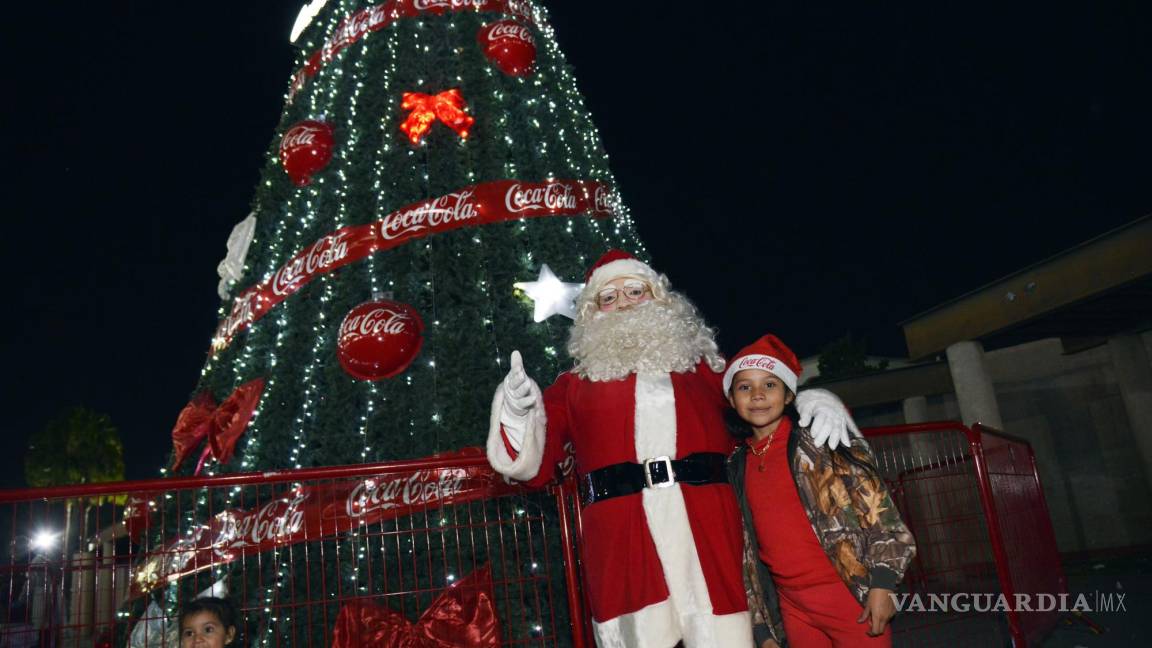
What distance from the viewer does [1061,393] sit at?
1463 cm

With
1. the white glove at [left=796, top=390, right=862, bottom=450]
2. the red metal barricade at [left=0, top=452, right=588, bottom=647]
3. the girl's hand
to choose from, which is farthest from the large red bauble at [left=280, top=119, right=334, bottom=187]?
the girl's hand

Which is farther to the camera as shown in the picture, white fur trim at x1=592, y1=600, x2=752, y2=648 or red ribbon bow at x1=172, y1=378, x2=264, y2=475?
red ribbon bow at x1=172, y1=378, x2=264, y2=475

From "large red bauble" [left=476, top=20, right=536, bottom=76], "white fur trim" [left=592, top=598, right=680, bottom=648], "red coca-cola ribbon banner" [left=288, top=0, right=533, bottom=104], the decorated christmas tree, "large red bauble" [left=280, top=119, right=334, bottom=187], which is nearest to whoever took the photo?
"white fur trim" [left=592, top=598, right=680, bottom=648]

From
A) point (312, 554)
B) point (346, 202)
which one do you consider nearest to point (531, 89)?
point (346, 202)

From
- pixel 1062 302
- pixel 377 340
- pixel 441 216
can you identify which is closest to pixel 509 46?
pixel 441 216

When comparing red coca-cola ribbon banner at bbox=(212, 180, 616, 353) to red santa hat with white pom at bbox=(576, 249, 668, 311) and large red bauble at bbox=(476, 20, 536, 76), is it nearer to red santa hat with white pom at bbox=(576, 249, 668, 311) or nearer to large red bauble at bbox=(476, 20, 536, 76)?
large red bauble at bbox=(476, 20, 536, 76)

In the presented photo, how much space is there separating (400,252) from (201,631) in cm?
361

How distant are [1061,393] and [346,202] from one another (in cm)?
1322

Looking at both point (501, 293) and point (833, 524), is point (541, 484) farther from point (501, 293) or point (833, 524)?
point (501, 293)

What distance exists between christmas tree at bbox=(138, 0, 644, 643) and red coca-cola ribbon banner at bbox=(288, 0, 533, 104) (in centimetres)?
2

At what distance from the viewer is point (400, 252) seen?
21.8ft

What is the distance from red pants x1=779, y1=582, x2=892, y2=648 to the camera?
113 inches

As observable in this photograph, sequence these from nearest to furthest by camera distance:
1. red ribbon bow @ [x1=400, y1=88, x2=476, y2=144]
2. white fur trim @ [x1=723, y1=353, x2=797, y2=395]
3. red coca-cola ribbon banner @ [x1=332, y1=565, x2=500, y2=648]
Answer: white fur trim @ [x1=723, y1=353, x2=797, y2=395], red coca-cola ribbon banner @ [x1=332, y1=565, x2=500, y2=648], red ribbon bow @ [x1=400, y1=88, x2=476, y2=144]

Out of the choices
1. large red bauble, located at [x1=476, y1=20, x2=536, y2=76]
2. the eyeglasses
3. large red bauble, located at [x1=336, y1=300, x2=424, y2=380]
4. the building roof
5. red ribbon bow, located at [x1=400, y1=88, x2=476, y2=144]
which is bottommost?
the eyeglasses
